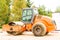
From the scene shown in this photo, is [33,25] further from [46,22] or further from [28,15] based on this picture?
[28,15]

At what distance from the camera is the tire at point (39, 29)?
18.7m

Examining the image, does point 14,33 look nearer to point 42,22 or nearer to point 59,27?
point 42,22

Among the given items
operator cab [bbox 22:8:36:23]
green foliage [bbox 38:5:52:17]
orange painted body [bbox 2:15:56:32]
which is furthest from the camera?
green foliage [bbox 38:5:52:17]

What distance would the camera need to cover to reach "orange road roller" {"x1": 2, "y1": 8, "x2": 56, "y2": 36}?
18828mm

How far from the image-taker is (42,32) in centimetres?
1875

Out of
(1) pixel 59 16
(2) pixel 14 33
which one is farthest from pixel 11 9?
(2) pixel 14 33

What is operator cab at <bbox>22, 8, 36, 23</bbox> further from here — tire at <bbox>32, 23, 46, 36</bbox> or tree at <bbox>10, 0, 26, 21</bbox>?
tree at <bbox>10, 0, 26, 21</bbox>

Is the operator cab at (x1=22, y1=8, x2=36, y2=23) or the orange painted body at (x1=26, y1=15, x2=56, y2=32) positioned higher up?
the operator cab at (x1=22, y1=8, x2=36, y2=23)

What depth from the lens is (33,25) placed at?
19.0 meters

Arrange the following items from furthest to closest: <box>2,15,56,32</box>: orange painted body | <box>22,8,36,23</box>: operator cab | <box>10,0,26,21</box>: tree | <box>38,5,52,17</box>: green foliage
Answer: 1. <box>38,5,52,17</box>: green foliage
2. <box>10,0,26,21</box>: tree
3. <box>22,8,36,23</box>: operator cab
4. <box>2,15,56,32</box>: orange painted body

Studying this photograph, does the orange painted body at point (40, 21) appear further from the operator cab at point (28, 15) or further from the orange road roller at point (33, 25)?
the operator cab at point (28, 15)

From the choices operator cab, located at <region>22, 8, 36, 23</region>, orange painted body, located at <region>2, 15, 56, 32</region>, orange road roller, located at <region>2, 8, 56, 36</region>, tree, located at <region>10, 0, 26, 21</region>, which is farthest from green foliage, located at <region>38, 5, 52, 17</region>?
orange painted body, located at <region>2, 15, 56, 32</region>

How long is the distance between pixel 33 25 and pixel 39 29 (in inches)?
24.7

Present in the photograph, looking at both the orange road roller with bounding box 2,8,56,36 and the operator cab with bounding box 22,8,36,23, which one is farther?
the operator cab with bounding box 22,8,36,23
